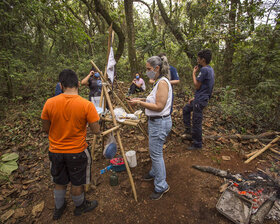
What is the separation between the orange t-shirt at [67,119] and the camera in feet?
7.14

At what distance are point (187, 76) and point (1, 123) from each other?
9534mm

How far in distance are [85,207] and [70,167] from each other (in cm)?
94

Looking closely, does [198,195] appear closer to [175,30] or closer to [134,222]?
[134,222]

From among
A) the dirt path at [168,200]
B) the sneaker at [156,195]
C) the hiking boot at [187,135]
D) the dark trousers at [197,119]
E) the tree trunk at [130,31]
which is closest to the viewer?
the dirt path at [168,200]

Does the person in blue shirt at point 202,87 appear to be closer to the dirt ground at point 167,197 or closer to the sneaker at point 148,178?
the dirt ground at point 167,197

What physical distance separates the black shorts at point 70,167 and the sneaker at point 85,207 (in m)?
0.56

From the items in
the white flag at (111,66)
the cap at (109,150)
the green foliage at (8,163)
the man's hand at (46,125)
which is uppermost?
the white flag at (111,66)

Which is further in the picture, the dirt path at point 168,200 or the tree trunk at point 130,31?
the tree trunk at point 130,31

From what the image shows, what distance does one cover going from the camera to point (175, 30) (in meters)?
9.16

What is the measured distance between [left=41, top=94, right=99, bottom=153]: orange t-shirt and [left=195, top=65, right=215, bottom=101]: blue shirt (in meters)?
2.77

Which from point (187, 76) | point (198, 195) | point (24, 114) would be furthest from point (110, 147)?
point (187, 76)

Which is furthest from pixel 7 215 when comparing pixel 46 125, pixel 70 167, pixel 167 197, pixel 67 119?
pixel 167 197

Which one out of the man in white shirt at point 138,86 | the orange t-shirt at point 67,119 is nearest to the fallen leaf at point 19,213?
the orange t-shirt at point 67,119

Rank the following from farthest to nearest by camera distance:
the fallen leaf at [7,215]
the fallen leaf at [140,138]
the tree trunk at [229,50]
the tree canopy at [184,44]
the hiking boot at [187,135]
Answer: the tree trunk at [229,50] → the tree canopy at [184,44] → the fallen leaf at [140,138] → the hiking boot at [187,135] → the fallen leaf at [7,215]
